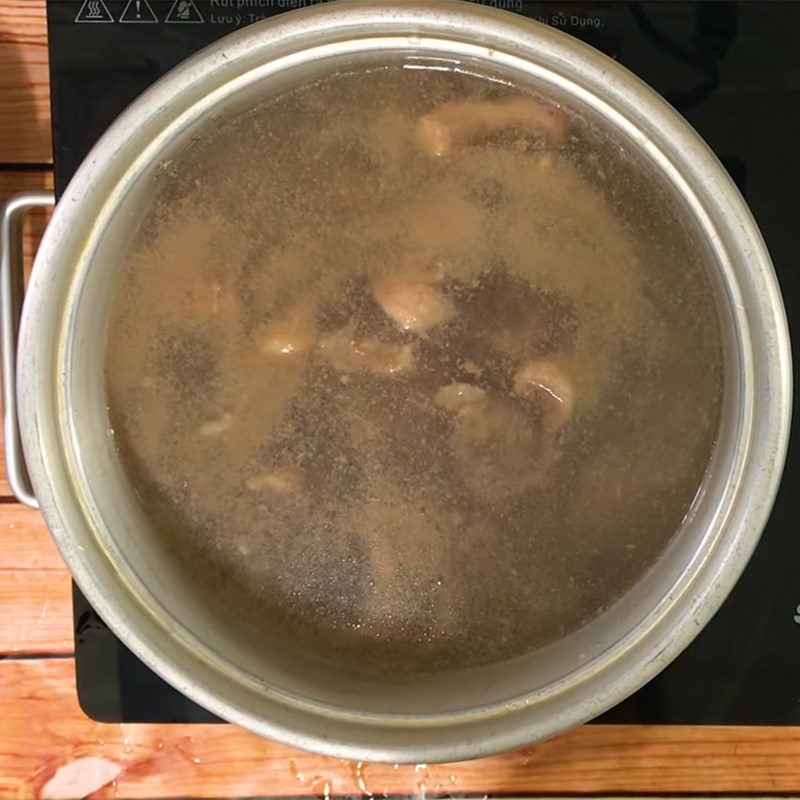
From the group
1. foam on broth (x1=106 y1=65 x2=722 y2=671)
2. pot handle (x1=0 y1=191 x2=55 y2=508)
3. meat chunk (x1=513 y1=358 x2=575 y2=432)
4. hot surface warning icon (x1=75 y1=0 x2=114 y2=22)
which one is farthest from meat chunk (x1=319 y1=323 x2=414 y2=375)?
hot surface warning icon (x1=75 y1=0 x2=114 y2=22)

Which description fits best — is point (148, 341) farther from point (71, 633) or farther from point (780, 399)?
point (780, 399)

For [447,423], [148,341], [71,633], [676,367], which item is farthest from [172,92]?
[71,633]

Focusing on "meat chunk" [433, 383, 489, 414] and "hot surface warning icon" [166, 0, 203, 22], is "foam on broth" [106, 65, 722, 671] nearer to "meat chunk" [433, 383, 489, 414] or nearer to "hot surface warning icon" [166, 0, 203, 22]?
"meat chunk" [433, 383, 489, 414]

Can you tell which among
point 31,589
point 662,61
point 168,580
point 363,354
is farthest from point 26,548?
point 662,61

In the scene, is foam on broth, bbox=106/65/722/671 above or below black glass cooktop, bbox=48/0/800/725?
below

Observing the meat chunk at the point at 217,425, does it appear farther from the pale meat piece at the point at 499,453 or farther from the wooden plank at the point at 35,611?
the wooden plank at the point at 35,611
